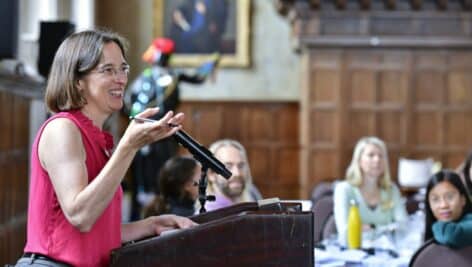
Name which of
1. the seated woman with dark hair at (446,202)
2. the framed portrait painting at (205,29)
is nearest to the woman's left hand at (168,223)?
the seated woman with dark hair at (446,202)

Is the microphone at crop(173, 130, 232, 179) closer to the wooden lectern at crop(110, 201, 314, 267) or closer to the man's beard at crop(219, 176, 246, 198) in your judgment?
the wooden lectern at crop(110, 201, 314, 267)

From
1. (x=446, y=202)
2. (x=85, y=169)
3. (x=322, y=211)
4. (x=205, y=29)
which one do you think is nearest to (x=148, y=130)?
(x=85, y=169)

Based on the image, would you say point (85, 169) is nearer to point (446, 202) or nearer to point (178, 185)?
point (446, 202)

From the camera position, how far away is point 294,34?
13.3 metres

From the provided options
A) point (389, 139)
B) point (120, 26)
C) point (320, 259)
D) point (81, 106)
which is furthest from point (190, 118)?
point (81, 106)

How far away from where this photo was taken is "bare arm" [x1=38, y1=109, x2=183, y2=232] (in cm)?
212

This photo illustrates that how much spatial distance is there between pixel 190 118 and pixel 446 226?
10.4 metres

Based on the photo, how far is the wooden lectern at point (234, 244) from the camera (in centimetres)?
212

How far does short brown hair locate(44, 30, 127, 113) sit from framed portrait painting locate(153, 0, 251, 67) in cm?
1206

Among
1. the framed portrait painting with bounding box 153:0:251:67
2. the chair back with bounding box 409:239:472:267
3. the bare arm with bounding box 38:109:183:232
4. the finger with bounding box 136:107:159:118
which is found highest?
the framed portrait painting with bounding box 153:0:251:67

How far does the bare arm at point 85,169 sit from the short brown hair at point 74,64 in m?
0.14

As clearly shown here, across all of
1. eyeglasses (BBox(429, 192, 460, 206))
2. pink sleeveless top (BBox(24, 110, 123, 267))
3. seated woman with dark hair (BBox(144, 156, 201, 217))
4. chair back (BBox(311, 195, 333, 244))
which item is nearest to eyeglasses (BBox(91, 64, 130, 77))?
pink sleeveless top (BBox(24, 110, 123, 267))

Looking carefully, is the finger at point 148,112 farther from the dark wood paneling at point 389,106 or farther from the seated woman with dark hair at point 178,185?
the dark wood paneling at point 389,106

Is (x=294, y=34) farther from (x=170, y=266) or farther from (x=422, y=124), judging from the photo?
(x=170, y=266)
